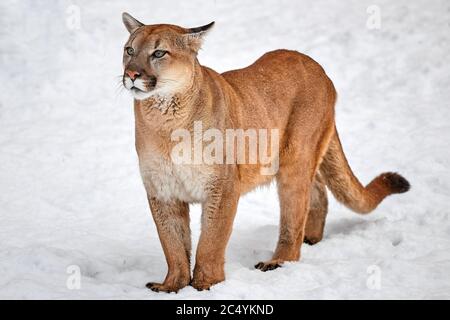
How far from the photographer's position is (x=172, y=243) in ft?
18.2

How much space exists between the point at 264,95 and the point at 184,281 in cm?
174

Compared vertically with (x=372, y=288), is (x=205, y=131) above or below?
above

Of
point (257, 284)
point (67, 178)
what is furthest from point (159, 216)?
point (67, 178)

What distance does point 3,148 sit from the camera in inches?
355

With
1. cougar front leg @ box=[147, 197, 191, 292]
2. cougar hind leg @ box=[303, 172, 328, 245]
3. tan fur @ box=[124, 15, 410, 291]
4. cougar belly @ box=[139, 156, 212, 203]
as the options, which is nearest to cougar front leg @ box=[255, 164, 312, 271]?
tan fur @ box=[124, 15, 410, 291]

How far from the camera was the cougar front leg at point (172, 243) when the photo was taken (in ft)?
18.1

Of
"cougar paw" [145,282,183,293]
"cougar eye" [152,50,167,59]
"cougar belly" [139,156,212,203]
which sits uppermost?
"cougar eye" [152,50,167,59]

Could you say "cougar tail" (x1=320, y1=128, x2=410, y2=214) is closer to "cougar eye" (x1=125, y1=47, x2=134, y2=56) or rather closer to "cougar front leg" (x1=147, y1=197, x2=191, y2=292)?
"cougar front leg" (x1=147, y1=197, x2=191, y2=292)

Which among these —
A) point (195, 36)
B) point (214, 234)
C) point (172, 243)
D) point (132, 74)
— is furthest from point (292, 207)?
point (132, 74)

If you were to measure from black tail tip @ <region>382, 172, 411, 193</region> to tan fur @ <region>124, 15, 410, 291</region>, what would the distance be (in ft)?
2.99

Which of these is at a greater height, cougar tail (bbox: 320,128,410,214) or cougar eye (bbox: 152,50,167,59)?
cougar eye (bbox: 152,50,167,59)

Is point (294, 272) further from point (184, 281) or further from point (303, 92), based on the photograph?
point (303, 92)

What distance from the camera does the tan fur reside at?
5270 mm

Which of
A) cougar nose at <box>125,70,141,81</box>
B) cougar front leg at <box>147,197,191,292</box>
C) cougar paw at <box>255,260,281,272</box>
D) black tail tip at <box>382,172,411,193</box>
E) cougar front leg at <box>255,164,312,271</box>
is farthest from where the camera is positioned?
black tail tip at <box>382,172,411,193</box>
